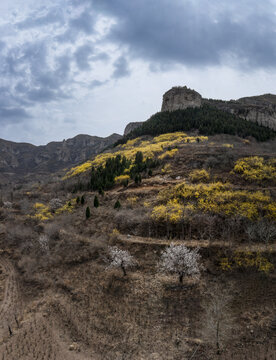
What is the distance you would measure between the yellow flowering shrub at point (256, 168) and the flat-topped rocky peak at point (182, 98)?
62090 millimetres

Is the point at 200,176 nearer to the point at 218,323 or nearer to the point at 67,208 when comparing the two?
the point at 218,323

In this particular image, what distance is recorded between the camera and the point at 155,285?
2166 centimetres

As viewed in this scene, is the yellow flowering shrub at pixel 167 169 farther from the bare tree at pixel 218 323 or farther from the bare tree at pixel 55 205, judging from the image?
the bare tree at pixel 218 323

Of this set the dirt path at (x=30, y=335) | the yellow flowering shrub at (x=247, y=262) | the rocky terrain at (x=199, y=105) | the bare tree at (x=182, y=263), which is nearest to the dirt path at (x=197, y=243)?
the yellow flowering shrub at (x=247, y=262)

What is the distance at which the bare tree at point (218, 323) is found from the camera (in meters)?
16.0

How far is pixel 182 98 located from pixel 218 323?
90.1 metres

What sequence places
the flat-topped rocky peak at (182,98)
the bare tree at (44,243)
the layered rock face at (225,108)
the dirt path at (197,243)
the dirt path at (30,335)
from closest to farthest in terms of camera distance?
the dirt path at (30,335), the dirt path at (197,243), the bare tree at (44,243), the layered rock face at (225,108), the flat-topped rocky peak at (182,98)

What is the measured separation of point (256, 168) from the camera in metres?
34.4

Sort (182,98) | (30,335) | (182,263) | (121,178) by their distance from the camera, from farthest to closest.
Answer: (182,98), (121,178), (182,263), (30,335)

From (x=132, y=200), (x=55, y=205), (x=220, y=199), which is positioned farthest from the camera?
(x=55, y=205)

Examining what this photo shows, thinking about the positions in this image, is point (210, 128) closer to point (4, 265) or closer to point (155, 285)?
point (155, 285)

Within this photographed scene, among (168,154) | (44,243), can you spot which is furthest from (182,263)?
(168,154)

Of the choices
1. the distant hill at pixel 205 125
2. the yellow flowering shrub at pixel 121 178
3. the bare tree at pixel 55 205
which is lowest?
the bare tree at pixel 55 205

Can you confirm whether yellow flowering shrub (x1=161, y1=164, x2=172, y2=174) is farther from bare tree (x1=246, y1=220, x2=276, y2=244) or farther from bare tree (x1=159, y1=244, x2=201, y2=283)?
bare tree (x1=159, y1=244, x2=201, y2=283)
